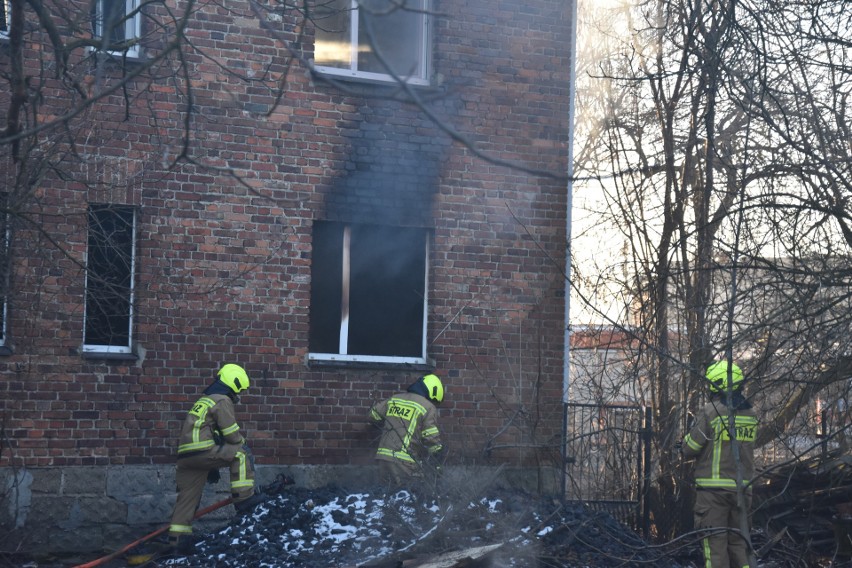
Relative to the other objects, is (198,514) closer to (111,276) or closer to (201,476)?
(201,476)

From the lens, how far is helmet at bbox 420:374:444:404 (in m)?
9.59

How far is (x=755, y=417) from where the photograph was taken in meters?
8.68

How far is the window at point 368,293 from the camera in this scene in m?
10.1

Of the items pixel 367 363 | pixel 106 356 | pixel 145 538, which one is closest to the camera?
pixel 145 538

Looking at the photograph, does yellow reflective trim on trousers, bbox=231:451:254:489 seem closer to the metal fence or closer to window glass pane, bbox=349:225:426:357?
window glass pane, bbox=349:225:426:357

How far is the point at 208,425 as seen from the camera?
8867mm

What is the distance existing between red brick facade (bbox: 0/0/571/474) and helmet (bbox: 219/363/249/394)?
0.61 meters

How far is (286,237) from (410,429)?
2.35 metres

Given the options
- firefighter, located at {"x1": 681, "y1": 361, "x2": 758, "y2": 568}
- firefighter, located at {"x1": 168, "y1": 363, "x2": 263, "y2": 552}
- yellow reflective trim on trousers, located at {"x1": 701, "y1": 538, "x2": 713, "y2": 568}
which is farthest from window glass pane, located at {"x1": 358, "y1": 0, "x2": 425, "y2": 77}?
yellow reflective trim on trousers, located at {"x1": 701, "y1": 538, "x2": 713, "y2": 568}

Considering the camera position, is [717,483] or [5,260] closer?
[5,260]

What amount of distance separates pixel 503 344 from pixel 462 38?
11.1 feet

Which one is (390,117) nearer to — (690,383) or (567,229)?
(567,229)

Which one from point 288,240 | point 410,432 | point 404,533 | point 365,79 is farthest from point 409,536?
point 365,79

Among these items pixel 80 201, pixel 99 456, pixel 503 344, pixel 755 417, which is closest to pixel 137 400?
pixel 99 456
